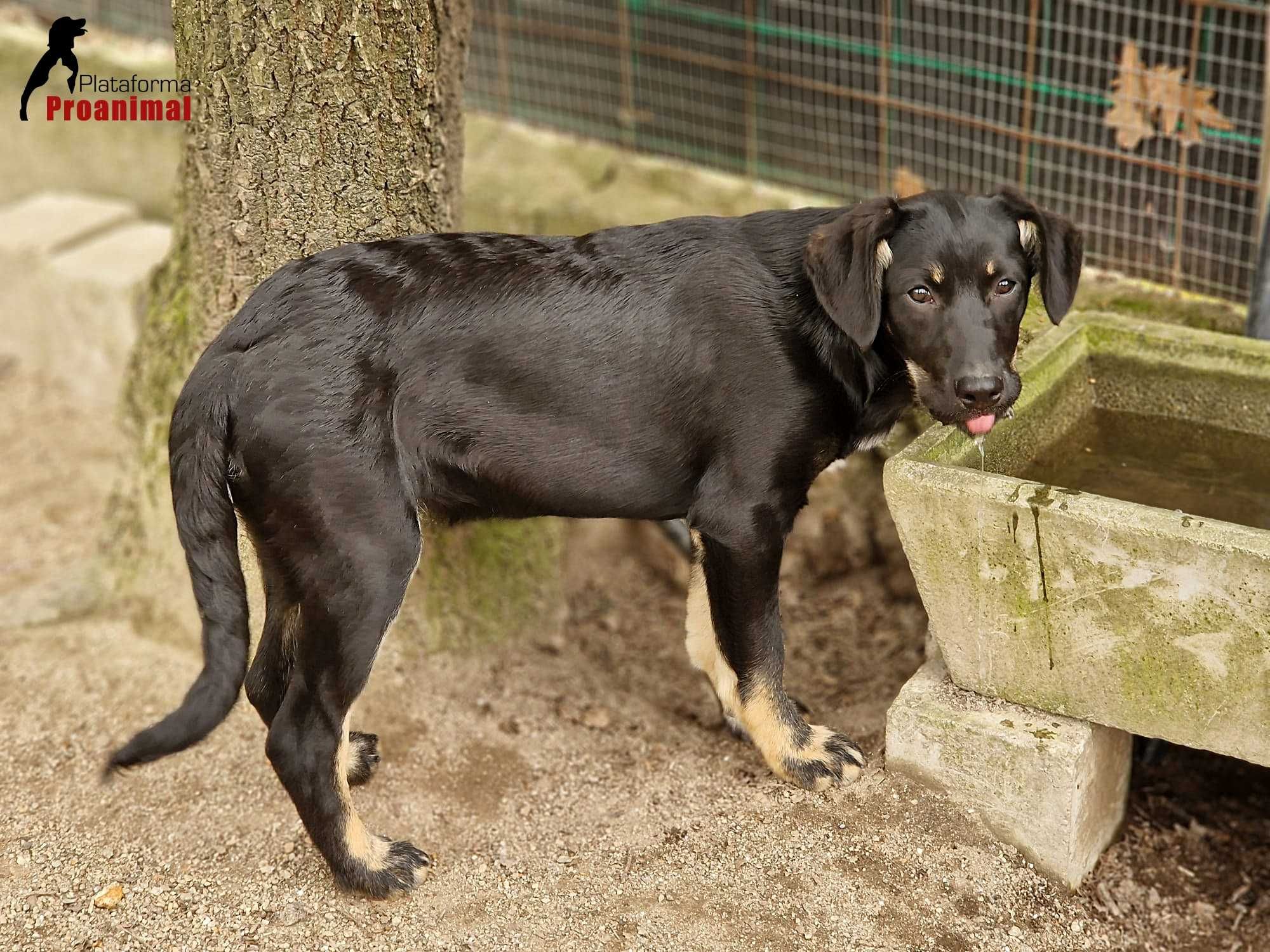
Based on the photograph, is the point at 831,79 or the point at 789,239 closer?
the point at 789,239

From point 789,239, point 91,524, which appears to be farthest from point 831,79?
point 91,524

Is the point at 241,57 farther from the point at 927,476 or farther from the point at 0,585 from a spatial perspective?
the point at 0,585

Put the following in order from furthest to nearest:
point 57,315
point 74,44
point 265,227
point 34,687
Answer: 1. point 74,44
2. point 57,315
3. point 34,687
4. point 265,227

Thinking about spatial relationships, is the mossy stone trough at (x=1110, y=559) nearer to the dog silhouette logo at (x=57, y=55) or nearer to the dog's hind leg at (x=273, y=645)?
the dog's hind leg at (x=273, y=645)

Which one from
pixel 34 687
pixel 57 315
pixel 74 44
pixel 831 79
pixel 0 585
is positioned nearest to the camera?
pixel 34 687

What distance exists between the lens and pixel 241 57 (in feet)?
13.6

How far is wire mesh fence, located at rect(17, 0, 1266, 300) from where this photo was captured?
18.2 ft

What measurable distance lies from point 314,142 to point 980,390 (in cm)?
213

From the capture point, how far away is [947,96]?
20.7 ft

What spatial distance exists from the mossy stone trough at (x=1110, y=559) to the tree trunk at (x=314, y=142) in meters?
1.80

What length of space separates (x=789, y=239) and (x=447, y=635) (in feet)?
6.60

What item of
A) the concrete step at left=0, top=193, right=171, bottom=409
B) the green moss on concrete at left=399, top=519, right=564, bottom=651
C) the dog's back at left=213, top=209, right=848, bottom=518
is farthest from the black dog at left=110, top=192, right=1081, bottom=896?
the concrete step at left=0, top=193, right=171, bottom=409

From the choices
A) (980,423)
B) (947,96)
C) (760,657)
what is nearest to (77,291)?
(947,96)

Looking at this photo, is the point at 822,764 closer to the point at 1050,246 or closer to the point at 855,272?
the point at 855,272
